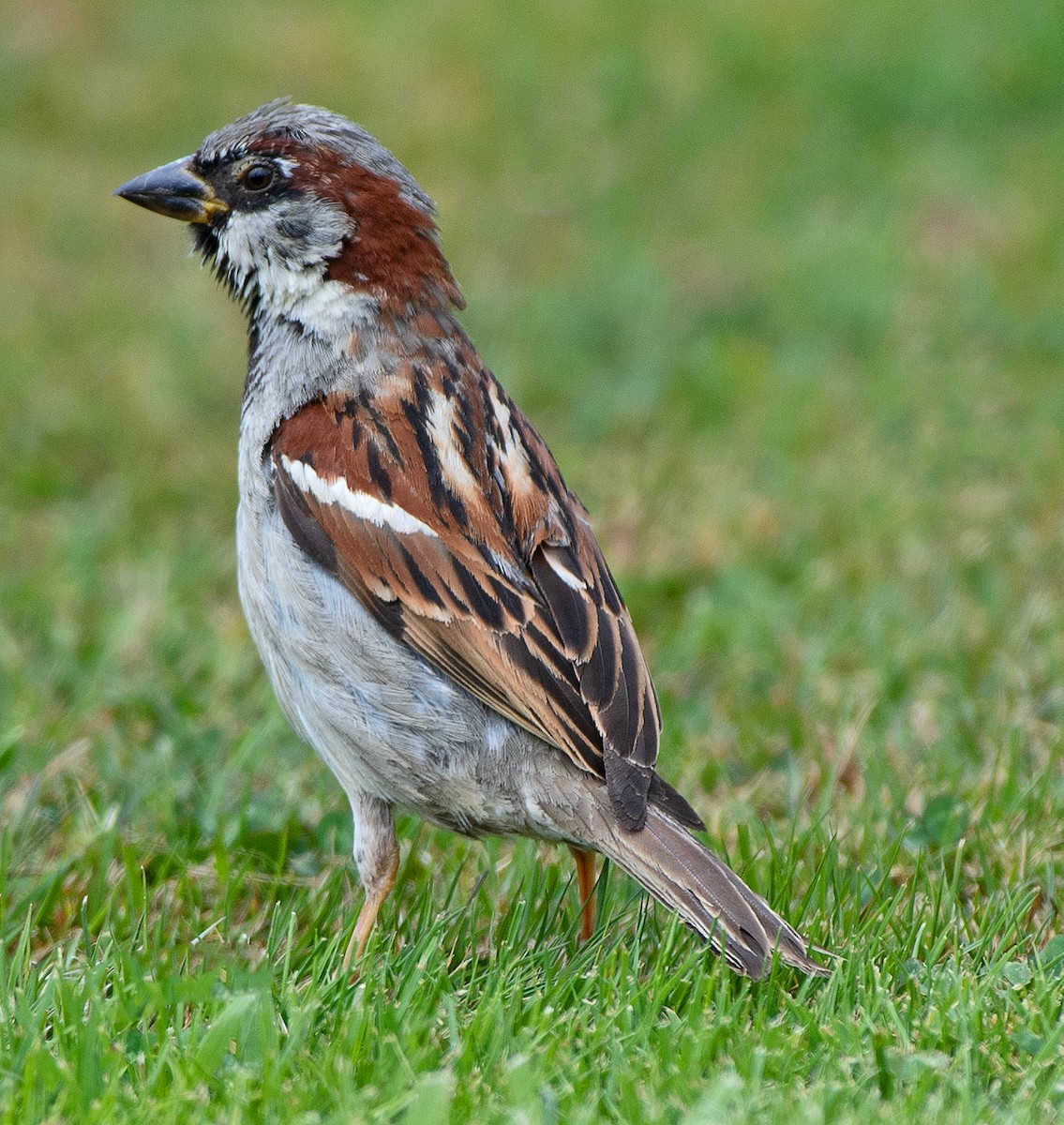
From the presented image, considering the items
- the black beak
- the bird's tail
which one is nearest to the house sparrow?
the bird's tail

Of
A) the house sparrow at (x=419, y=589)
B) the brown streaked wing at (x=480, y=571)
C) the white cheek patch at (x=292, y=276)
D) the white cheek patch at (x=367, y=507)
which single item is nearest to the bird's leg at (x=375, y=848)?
the house sparrow at (x=419, y=589)

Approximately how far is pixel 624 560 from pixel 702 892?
2951 mm

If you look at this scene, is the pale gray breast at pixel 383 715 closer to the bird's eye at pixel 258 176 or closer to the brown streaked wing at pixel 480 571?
the brown streaked wing at pixel 480 571

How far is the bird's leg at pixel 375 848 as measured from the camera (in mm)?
3562

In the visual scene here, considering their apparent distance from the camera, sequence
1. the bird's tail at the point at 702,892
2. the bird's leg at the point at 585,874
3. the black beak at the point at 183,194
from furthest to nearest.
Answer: the black beak at the point at 183,194 < the bird's leg at the point at 585,874 < the bird's tail at the point at 702,892

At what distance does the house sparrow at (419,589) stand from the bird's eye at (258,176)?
0.07 feet

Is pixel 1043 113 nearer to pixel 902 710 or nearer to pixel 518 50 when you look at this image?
pixel 518 50

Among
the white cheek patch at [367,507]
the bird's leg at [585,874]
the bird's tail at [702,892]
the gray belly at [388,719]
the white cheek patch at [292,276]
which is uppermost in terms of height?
the white cheek patch at [292,276]

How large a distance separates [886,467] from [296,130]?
11.7 ft

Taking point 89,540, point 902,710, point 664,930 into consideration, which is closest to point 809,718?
point 902,710

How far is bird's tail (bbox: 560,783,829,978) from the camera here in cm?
309

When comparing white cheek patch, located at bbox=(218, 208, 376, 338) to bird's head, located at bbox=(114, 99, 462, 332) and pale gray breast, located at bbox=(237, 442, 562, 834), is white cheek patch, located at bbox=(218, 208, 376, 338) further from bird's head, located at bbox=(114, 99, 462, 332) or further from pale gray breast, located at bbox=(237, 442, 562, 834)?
pale gray breast, located at bbox=(237, 442, 562, 834)

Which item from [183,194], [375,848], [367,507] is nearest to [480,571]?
[367,507]

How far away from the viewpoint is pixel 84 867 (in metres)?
3.74
